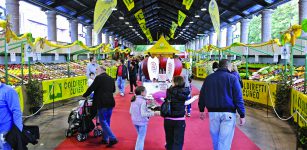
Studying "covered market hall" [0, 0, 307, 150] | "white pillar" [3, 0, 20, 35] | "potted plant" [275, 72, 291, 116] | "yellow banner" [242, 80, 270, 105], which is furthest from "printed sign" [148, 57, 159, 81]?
"white pillar" [3, 0, 20, 35]

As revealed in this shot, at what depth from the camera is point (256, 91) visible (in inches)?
439

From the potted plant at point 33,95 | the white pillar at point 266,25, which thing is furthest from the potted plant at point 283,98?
the white pillar at point 266,25

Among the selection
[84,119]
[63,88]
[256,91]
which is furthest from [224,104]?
[63,88]

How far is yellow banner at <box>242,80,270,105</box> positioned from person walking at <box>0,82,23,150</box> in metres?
7.89

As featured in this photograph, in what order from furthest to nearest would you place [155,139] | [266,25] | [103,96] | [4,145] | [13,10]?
[266,25] < [13,10] < [155,139] < [103,96] < [4,145]

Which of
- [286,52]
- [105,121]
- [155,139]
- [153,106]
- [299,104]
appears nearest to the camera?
[105,121]

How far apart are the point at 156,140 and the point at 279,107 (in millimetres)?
4339

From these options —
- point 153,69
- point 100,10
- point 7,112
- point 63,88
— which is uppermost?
point 100,10

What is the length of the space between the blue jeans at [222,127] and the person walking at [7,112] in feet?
8.27

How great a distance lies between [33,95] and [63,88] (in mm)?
2301

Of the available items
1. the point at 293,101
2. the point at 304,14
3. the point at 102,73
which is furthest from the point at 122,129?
the point at 304,14

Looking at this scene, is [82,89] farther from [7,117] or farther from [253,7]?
[253,7]

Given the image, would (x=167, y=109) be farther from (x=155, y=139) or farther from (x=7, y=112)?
(x=155, y=139)

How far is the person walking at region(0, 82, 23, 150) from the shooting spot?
3.63m
